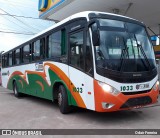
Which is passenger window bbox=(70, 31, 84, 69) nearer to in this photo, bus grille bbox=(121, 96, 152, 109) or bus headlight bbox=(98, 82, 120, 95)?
bus headlight bbox=(98, 82, 120, 95)

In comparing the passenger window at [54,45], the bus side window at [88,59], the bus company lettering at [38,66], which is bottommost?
the bus company lettering at [38,66]

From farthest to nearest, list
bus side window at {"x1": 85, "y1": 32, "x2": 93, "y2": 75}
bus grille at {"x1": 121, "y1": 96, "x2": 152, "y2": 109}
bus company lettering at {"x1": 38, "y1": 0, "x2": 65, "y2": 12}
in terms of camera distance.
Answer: bus company lettering at {"x1": 38, "y1": 0, "x2": 65, "y2": 12}
bus side window at {"x1": 85, "y1": 32, "x2": 93, "y2": 75}
bus grille at {"x1": 121, "y1": 96, "x2": 152, "y2": 109}

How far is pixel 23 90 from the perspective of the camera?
42.7ft

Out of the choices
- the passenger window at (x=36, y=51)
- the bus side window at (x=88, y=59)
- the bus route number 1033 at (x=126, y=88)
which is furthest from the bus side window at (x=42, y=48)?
the bus route number 1033 at (x=126, y=88)

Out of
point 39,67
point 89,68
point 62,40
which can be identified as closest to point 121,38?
point 89,68

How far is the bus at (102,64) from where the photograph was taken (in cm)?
652

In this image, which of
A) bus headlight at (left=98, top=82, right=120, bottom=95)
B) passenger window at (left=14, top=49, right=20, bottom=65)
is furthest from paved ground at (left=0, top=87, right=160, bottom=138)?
passenger window at (left=14, top=49, right=20, bottom=65)

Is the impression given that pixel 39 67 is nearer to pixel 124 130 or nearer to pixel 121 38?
pixel 121 38

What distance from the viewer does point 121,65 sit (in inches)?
264

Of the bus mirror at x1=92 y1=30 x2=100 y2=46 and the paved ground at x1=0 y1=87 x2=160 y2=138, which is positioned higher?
the bus mirror at x1=92 y1=30 x2=100 y2=46

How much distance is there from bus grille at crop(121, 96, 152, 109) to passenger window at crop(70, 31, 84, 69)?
162 centimetres

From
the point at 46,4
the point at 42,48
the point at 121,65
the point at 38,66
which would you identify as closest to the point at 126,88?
the point at 121,65

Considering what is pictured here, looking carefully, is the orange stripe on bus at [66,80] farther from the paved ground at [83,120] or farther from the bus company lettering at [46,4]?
the bus company lettering at [46,4]

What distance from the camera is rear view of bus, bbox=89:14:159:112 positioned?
6473mm
